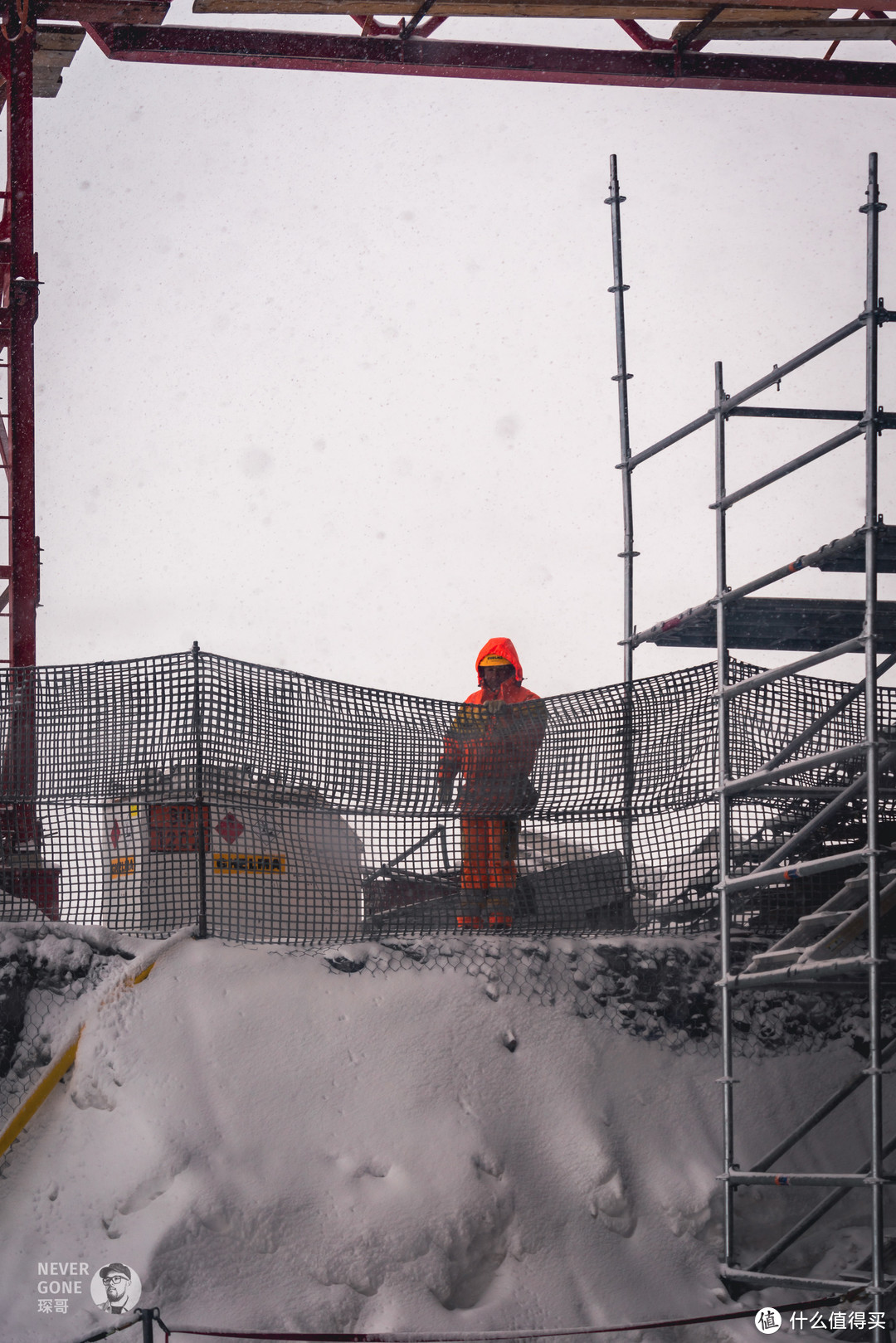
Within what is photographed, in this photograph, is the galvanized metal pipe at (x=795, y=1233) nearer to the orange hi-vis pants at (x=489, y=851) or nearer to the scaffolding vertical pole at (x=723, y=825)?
the scaffolding vertical pole at (x=723, y=825)

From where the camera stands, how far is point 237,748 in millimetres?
6910

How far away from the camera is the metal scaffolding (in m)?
5.97

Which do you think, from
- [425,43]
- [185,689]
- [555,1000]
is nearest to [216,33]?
[425,43]

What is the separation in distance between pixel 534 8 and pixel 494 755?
7299mm

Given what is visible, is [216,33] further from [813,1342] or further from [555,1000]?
[813,1342]

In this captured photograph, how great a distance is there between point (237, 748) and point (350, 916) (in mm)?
1088

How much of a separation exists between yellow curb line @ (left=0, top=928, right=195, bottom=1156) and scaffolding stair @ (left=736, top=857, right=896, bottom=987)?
9.55 feet

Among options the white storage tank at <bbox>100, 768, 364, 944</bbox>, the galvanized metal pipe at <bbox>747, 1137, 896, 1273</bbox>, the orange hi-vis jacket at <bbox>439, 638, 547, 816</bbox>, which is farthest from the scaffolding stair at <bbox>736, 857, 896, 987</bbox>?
the white storage tank at <bbox>100, 768, 364, 944</bbox>

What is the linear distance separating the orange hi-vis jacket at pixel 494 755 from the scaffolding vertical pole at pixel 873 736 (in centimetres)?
202

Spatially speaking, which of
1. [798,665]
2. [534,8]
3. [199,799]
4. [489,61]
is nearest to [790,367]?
[798,665]

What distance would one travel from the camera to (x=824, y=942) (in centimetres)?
644

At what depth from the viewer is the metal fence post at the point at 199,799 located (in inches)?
264

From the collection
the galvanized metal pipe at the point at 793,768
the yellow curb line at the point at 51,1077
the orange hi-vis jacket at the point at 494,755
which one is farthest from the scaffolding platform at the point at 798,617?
the yellow curb line at the point at 51,1077

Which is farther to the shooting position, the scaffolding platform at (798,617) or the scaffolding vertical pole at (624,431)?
the scaffolding vertical pole at (624,431)
